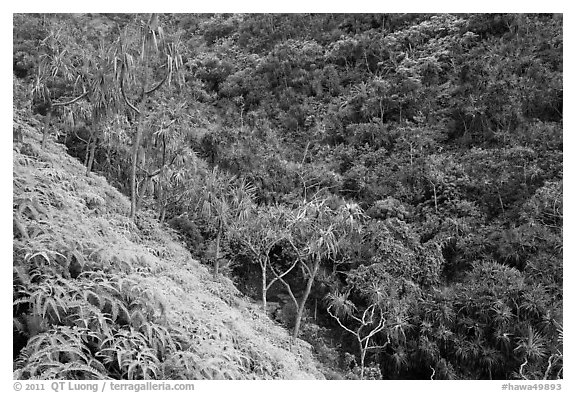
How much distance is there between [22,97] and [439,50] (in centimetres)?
1811

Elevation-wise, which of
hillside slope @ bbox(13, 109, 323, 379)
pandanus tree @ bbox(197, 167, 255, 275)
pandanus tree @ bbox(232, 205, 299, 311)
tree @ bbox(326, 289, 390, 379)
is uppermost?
hillside slope @ bbox(13, 109, 323, 379)

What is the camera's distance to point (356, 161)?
19016 mm

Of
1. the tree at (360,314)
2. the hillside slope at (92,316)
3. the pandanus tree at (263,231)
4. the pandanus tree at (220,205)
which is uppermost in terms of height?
the hillside slope at (92,316)

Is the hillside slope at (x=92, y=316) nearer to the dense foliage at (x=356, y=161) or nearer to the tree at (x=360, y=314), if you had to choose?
the dense foliage at (x=356, y=161)

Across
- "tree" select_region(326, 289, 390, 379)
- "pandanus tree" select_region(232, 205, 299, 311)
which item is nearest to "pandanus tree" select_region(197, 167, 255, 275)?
"pandanus tree" select_region(232, 205, 299, 311)

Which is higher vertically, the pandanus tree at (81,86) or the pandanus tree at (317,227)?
the pandanus tree at (81,86)

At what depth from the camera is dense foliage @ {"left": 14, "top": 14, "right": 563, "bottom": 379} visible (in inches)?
496

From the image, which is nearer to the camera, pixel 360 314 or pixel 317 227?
pixel 317 227

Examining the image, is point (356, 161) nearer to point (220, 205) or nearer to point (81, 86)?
point (220, 205)

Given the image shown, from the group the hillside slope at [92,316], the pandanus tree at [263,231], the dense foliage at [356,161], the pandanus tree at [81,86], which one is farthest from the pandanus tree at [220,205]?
the hillside slope at [92,316]

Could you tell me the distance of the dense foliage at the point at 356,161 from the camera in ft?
41.3

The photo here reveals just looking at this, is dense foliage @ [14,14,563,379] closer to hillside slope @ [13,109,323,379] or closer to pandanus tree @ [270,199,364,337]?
pandanus tree @ [270,199,364,337]

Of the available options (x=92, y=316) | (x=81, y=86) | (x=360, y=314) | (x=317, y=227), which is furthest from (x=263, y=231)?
(x=92, y=316)

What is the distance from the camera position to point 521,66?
62.6 ft
